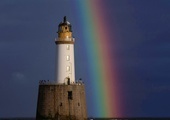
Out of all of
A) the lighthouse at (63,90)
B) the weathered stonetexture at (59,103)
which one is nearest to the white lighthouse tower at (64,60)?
the lighthouse at (63,90)

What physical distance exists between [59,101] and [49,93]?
1.40m

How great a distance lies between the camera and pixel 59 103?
5928 cm

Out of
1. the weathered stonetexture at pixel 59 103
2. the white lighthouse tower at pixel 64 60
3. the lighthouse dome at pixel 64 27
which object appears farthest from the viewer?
the lighthouse dome at pixel 64 27

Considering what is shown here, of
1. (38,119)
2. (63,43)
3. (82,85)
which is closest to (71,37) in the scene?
(63,43)

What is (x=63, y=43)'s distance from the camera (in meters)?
61.8

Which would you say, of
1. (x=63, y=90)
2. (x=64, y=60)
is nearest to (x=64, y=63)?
(x=64, y=60)

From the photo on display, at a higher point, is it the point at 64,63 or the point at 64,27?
the point at 64,27

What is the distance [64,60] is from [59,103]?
16.7 ft

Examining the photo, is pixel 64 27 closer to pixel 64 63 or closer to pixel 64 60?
pixel 64 60

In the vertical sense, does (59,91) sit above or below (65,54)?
below

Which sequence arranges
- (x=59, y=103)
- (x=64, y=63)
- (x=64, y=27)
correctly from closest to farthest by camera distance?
(x=59, y=103) → (x=64, y=63) → (x=64, y=27)

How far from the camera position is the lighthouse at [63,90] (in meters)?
59.3

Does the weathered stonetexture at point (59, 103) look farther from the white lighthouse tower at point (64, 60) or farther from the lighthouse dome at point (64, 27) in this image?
the lighthouse dome at point (64, 27)

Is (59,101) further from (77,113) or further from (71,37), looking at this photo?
(71,37)
